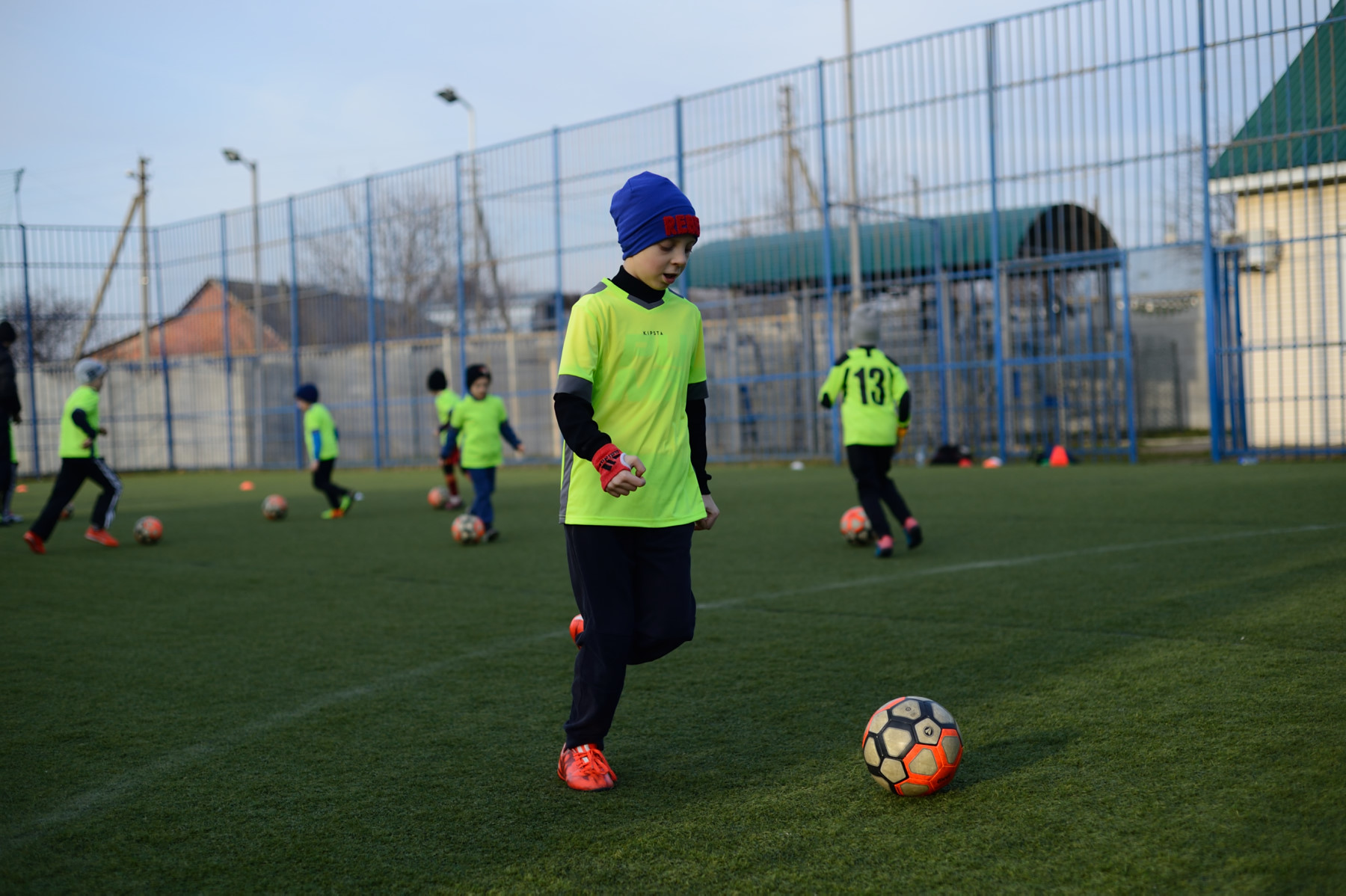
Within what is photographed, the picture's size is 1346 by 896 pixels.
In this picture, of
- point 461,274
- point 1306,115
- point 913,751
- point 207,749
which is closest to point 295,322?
point 461,274

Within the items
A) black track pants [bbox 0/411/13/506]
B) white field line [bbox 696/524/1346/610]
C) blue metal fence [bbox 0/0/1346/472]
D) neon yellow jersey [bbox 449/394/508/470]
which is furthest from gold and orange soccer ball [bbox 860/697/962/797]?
blue metal fence [bbox 0/0/1346/472]

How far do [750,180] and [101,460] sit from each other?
1347 cm

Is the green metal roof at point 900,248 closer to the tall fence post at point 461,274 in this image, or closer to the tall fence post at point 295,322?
the tall fence post at point 461,274

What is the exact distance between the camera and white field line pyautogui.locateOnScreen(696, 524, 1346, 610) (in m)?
6.62

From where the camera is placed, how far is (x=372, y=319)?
26047 mm

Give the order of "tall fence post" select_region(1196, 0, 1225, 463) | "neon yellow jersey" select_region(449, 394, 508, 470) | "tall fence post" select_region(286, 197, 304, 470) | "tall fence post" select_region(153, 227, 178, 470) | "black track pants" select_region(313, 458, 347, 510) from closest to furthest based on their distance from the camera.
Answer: "neon yellow jersey" select_region(449, 394, 508, 470) → "black track pants" select_region(313, 458, 347, 510) → "tall fence post" select_region(1196, 0, 1225, 463) → "tall fence post" select_region(286, 197, 304, 470) → "tall fence post" select_region(153, 227, 178, 470)

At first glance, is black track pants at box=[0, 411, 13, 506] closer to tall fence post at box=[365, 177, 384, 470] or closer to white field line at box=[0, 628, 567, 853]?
white field line at box=[0, 628, 567, 853]

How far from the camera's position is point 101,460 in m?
10.5

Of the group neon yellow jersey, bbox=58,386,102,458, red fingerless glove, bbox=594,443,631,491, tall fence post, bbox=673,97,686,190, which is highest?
tall fence post, bbox=673,97,686,190

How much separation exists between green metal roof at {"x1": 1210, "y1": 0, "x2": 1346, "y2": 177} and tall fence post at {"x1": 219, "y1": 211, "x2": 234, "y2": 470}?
77.8ft

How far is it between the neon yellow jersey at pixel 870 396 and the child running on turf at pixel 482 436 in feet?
11.4

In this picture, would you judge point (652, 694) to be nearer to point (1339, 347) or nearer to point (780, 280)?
point (1339, 347)

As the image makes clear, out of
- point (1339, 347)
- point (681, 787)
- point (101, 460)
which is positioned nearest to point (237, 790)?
point (681, 787)

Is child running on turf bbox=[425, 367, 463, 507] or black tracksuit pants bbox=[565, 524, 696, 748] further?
child running on turf bbox=[425, 367, 463, 507]
